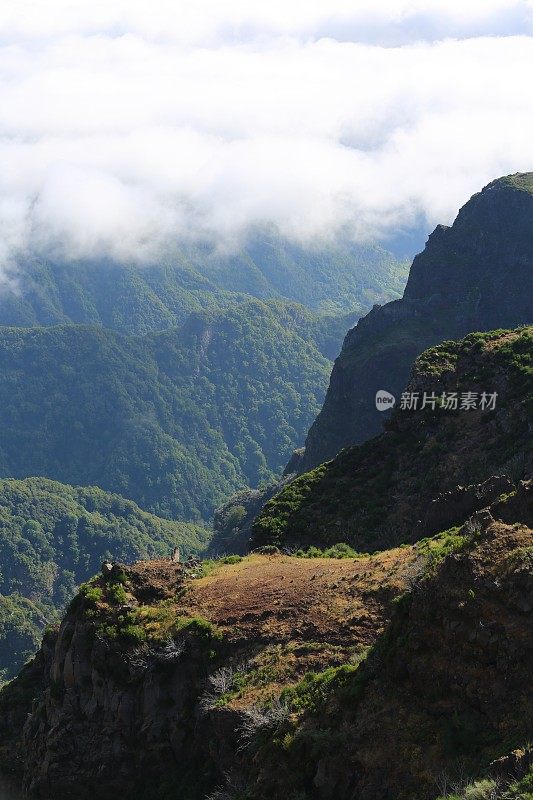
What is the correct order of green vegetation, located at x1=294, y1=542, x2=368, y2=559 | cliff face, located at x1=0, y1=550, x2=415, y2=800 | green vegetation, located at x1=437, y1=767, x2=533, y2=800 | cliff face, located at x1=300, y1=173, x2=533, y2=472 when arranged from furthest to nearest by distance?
1. cliff face, located at x1=300, y1=173, x2=533, y2=472
2. green vegetation, located at x1=294, y1=542, x2=368, y2=559
3. cliff face, located at x1=0, y1=550, x2=415, y2=800
4. green vegetation, located at x1=437, y1=767, x2=533, y2=800

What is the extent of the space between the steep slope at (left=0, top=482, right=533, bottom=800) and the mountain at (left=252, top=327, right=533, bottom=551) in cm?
1105

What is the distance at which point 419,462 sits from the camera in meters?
66.6

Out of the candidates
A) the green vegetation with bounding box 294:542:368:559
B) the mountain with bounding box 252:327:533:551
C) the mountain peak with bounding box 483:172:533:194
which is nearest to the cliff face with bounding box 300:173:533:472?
the mountain peak with bounding box 483:172:533:194

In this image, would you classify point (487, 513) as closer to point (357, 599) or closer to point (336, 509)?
point (357, 599)

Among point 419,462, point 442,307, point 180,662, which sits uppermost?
point 442,307

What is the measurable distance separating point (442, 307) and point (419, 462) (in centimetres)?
11843

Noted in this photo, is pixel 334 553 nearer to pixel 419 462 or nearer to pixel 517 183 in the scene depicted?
pixel 419 462

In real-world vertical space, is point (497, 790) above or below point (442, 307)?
below

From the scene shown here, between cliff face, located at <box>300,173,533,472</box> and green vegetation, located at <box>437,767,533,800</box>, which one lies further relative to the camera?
cliff face, located at <box>300,173,533,472</box>

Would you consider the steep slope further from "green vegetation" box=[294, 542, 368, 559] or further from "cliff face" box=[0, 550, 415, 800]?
"green vegetation" box=[294, 542, 368, 559]

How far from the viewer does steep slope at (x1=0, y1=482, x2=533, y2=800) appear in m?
27.4

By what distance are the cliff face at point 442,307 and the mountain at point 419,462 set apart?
287 feet

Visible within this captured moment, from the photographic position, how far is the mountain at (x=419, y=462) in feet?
205

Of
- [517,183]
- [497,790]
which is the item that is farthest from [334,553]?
[517,183]
